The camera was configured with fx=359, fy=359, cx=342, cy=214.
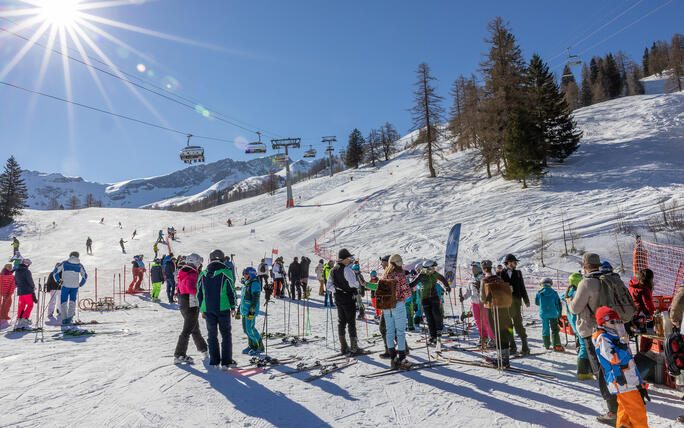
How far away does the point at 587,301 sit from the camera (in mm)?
4234

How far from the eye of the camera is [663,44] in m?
92.4

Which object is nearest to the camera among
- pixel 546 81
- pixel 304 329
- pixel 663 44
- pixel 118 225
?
pixel 304 329

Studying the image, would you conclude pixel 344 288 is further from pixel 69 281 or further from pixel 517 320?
pixel 69 281

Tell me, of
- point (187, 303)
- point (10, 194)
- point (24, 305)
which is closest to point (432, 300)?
point (187, 303)

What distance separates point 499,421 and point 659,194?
24.4 metres

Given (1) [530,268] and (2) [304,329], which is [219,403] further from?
(1) [530,268]

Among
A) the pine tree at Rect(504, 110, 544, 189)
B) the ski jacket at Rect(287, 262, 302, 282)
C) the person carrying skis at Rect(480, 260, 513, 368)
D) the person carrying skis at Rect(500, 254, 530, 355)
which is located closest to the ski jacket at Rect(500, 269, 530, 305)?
the person carrying skis at Rect(500, 254, 530, 355)

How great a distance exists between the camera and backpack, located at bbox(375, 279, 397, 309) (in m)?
5.81

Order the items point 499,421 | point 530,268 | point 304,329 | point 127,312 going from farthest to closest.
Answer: point 530,268 → point 127,312 → point 304,329 → point 499,421

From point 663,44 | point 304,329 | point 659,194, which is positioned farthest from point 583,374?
point 663,44

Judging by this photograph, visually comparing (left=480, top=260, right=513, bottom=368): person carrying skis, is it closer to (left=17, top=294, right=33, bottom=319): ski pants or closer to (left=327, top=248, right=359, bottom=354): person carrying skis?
(left=327, top=248, right=359, bottom=354): person carrying skis

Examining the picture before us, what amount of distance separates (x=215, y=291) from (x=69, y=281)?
21.2 ft

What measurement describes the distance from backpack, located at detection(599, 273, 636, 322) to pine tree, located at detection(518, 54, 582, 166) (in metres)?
26.5

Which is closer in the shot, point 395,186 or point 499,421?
point 499,421
